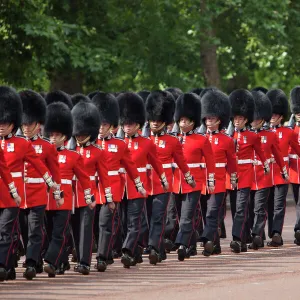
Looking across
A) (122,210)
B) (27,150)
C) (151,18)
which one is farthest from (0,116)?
(151,18)

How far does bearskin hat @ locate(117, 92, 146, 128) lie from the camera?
15844 millimetres

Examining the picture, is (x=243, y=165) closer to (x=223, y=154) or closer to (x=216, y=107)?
(x=223, y=154)

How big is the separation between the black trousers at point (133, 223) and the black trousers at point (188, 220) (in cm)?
64

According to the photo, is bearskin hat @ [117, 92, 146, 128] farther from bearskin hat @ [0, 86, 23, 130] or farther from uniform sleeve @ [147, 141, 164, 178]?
bearskin hat @ [0, 86, 23, 130]

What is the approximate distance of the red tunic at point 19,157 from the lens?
→ 13.4m

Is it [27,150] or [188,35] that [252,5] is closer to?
[188,35]

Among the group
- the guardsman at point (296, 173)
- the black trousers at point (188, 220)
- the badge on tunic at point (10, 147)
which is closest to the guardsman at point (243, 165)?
the guardsman at point (296, 173)

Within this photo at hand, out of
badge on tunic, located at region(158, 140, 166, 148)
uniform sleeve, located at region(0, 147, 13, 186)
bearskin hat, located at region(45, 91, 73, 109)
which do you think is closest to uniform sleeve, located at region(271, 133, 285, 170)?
badge on tunic, located at region(158, 140, 166, 148)

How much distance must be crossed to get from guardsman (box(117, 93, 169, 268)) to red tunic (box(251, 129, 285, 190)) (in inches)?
68.7

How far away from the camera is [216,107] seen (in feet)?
55.9

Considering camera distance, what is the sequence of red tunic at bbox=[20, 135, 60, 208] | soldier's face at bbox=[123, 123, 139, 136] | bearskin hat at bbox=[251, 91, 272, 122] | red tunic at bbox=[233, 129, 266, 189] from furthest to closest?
bearskin hat at bbox=[251, 91, 272, 122]
red tunic at bbox=[233, 129, 266, 189]
soldier's face at bbox=[123, 123, 139, 136]
red tunic at bbox=[20, 135, 60, 208]

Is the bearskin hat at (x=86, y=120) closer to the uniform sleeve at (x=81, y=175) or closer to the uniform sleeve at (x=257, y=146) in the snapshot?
the uniform sleeve at (x=81, y=175)

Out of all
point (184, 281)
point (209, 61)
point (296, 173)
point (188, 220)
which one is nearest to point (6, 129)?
point (184, 281)

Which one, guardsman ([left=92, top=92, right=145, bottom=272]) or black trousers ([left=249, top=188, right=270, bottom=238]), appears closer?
guardsman ([left=92, top=92, right=145, bottom=272])
